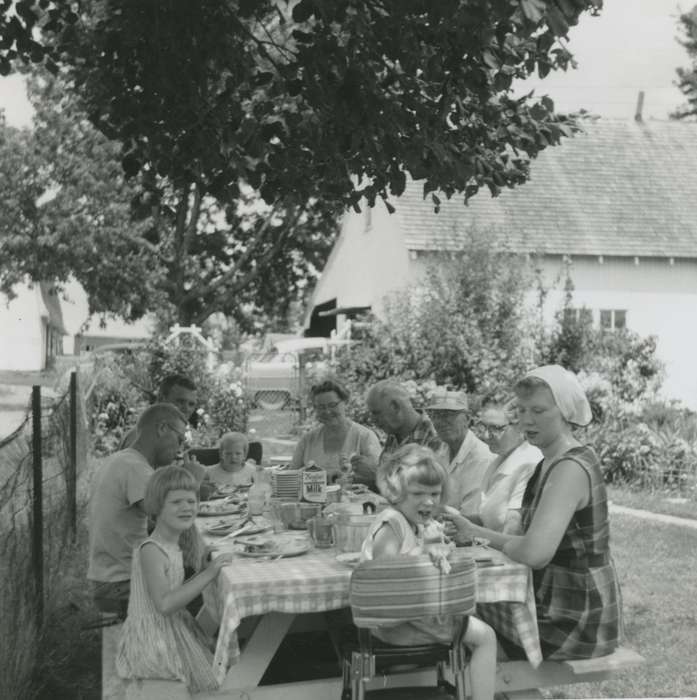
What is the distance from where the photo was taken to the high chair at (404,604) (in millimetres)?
3611

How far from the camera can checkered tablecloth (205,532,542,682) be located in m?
3.85

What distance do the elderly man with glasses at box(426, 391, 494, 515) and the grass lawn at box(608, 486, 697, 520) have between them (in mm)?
5507

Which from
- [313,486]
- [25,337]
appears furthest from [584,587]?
[25,337]

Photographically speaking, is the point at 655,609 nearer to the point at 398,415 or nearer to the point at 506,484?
the point at 398,415

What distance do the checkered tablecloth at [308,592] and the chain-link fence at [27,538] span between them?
1.10 m

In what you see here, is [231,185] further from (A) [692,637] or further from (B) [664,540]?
(B) [664,540]

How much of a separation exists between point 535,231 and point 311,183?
14255mm

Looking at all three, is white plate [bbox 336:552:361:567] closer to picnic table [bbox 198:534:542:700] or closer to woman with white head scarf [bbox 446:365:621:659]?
picnic table [bbox 198:534:542:700]

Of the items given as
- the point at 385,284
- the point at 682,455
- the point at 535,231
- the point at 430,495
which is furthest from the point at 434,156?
the point at 385,284

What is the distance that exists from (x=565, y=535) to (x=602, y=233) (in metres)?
17.8

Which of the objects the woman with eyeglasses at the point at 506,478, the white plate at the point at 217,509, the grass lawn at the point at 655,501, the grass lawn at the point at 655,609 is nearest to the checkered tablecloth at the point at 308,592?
the woman with eyeglasses at the point at 506,478

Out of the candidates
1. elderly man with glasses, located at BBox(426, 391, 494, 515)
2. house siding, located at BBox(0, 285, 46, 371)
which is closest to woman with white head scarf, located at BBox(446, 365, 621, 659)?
elderly man with glasses, located at BBox(426, 391, 494, 515)

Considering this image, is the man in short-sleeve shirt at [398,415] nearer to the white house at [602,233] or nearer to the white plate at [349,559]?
the white plate at [349,559]

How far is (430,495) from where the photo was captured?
13.0ft
